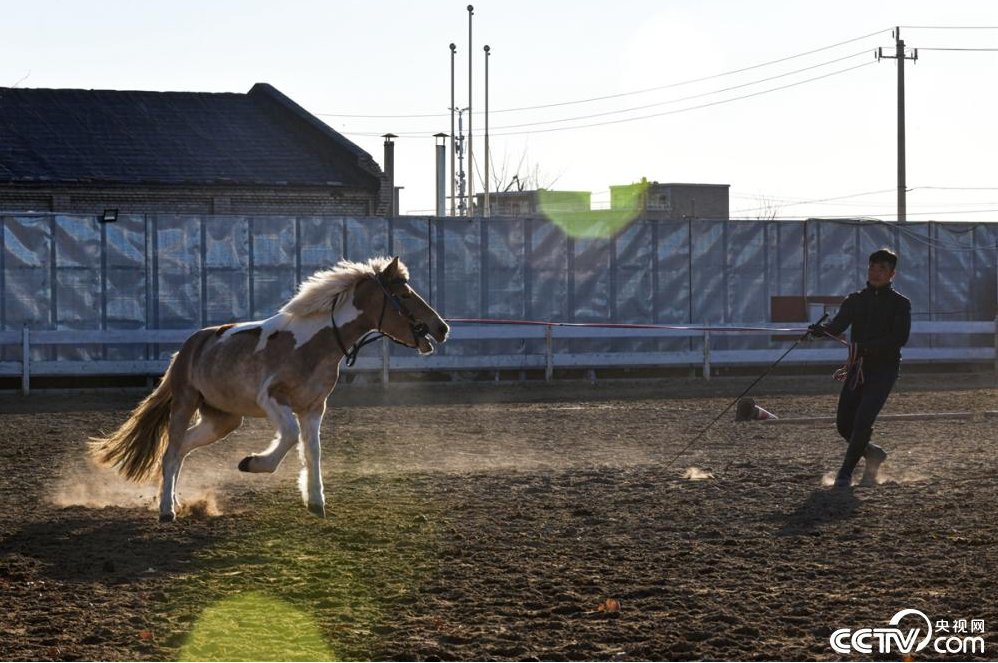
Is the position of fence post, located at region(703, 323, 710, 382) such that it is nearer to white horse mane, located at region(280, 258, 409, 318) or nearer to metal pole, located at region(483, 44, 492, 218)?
white horse mane, located at region(280, 258, 409, 318)

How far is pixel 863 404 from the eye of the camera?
1067cm

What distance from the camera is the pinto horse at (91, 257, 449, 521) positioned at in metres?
9.45

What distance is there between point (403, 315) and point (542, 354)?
629 inches

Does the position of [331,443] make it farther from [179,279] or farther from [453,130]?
[453,130]

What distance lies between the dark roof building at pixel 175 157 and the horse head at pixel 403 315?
2377cm

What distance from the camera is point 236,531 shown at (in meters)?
8.90

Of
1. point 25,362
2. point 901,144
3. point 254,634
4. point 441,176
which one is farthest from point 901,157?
point 254,634

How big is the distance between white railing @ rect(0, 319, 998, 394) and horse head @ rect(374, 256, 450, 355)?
13.6 metres

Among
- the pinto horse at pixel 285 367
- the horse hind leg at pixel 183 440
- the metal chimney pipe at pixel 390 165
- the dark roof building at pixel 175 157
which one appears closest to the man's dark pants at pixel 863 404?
the pinto horse at pixel 285 367

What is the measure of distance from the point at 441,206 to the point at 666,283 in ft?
48.6

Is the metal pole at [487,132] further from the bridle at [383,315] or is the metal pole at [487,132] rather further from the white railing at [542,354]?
the bridle at [383,315]

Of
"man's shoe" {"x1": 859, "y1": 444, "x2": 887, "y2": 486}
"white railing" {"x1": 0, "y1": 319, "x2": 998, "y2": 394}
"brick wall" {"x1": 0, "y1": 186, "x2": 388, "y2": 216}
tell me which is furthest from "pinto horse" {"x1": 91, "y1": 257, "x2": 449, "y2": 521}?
"brick wall" {"x1": 0, "y1": 186, "x2": 388, "y2": 216}

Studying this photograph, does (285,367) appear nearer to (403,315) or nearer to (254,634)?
(403,315)

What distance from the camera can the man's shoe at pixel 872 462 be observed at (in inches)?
433
